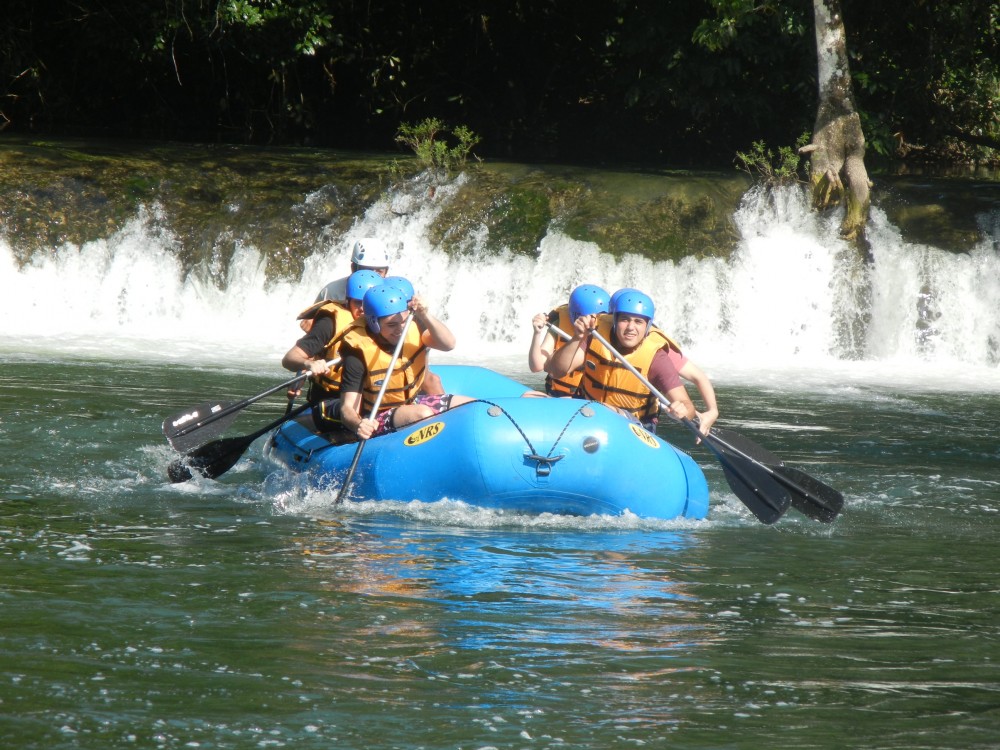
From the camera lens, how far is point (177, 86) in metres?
22.7

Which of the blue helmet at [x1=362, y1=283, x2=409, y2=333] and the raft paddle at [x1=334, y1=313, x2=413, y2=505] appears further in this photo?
the blue helmet at [x1=362, y1=283, x2=409, y2=333]

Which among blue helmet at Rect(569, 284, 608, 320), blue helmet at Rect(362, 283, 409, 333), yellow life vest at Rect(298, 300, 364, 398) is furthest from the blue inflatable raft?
yellow life vest at Rect(298, 300, 364, 398)

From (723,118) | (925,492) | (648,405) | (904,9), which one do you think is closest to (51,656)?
(648,405)

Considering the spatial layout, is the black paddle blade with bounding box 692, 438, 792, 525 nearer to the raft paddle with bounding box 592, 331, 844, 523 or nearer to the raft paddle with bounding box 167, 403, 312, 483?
the raft paddle with bounding box 592, 331, 844, 523

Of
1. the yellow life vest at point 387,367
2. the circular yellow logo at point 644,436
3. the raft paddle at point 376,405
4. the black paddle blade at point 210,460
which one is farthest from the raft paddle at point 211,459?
the circular yellow logo at point 644,436

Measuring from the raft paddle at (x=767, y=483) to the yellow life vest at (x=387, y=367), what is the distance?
3.03 ft

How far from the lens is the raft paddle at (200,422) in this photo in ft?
24.8

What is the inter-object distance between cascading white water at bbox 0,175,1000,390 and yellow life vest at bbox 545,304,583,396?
20.5ft

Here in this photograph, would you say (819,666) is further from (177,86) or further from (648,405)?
(177,86)

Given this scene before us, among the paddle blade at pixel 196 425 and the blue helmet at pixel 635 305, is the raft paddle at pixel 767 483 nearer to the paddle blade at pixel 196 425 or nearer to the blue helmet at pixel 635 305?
the blue helmet at pixel 635 305

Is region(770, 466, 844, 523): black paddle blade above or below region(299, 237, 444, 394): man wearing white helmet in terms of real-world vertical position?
below

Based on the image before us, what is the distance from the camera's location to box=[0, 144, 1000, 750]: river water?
3.88 m

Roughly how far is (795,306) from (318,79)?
1067 centimetres

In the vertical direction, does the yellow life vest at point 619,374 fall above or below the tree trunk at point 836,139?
below
